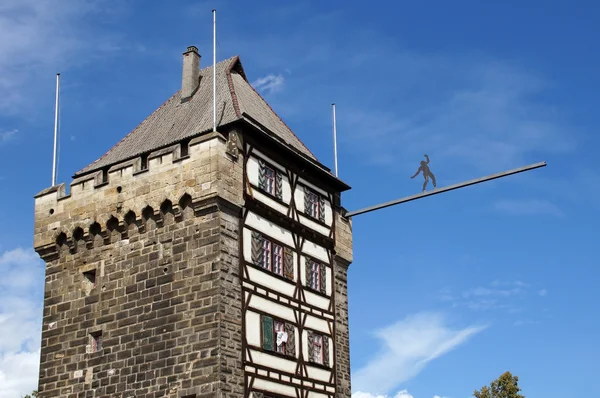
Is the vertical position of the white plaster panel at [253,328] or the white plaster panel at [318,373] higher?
the white plaster panel at [253,328]

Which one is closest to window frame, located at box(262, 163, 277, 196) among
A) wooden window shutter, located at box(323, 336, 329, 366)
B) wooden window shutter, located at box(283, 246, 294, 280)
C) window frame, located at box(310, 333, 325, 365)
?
wooden window shutter, located at box(283, 246, 294, 280)

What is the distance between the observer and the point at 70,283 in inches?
1412

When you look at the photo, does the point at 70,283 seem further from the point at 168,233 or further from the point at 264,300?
the point at 264,300

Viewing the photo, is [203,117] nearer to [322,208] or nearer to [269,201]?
[269,201]

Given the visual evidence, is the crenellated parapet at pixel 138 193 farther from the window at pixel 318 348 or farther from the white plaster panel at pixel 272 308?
the window at pixel 318 348

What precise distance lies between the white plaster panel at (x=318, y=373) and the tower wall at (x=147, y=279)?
410cm

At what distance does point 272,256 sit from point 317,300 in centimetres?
300

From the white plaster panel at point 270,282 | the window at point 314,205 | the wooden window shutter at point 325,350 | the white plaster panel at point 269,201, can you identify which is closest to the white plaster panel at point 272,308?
the white plaster panel at point 270,282

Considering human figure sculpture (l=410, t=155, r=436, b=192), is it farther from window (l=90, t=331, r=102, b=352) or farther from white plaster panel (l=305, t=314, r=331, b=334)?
window (l=90, t=331, r=102, b=352)

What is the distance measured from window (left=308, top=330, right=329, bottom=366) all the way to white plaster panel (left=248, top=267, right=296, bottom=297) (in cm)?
178

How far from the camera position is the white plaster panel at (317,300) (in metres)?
36.5

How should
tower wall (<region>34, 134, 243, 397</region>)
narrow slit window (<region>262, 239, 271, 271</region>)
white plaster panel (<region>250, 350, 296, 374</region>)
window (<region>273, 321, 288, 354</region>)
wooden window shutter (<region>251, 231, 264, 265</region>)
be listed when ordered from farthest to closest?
narrow slit window (<region>262, 239, 271, 271</region>) → window (<region>273, 321, 288, 354</region>) → wooden window shutter (<region>251, 231, 264, 265</region>) → white plaster panel (<region>250, 350, 296, 374</region>) → tower wall (<region>34, 134, 243, 397</region>)

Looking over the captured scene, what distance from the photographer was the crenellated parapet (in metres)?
33.5

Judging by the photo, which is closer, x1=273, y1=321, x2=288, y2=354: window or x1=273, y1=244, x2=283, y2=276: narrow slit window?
x1=273, y1=321, x2=288, y2=354: window
